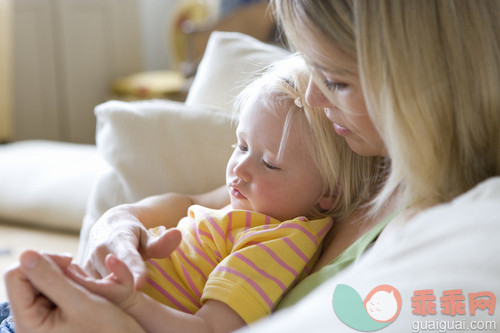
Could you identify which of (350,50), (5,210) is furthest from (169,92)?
(350,50)

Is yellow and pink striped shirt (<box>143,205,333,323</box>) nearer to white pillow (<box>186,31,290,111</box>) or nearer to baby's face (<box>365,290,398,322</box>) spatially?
baby's face (<box>365,290,398,322</box>)

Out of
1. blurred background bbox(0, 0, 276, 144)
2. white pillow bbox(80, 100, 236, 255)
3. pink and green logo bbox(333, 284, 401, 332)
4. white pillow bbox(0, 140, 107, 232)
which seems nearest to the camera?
pink and green logo bbox(333, 284, 401, 332)

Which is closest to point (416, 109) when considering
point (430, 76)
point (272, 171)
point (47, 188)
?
point (430, 76)

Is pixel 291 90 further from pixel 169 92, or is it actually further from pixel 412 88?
pixel 169 92

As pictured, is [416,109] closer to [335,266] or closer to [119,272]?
[335,266]

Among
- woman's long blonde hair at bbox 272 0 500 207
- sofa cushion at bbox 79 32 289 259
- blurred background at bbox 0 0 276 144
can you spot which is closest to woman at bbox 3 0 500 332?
woman's long blonde hair at bbox 272 0 500 207

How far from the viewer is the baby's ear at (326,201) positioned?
1025 millimetres

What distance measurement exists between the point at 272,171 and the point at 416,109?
309 millimetres

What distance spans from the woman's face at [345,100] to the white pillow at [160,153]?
42cm

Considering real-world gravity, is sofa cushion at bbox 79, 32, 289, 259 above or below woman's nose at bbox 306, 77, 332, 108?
below

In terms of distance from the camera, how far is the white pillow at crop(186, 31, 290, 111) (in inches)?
55.0

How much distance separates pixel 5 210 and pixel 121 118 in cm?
69

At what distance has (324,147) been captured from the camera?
3.24 feet

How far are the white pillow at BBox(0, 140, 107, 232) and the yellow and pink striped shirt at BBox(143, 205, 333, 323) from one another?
0.80 meters
